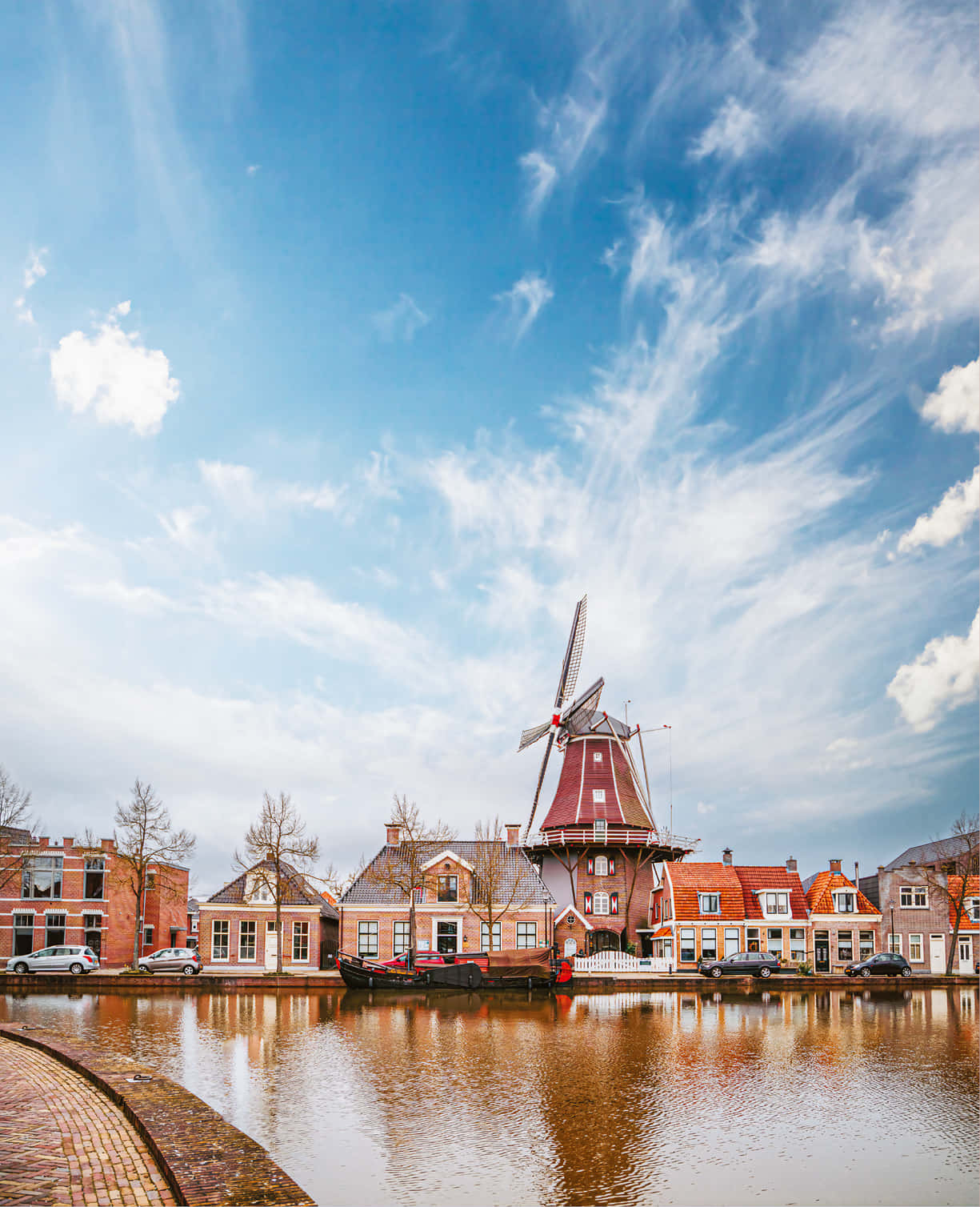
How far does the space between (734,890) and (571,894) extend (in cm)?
896

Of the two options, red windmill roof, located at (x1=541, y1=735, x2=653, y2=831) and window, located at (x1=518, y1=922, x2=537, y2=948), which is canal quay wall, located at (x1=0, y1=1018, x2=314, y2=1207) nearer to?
window, located at (x1=518, y1=922, x2=537, y2=948)

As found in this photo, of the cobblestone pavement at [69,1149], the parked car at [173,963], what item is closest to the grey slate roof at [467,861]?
the parked car at [173,963]

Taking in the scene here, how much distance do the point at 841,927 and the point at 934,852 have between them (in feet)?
Result: 45.6

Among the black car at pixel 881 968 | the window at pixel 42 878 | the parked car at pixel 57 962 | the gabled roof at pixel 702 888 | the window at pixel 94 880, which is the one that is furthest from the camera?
the window at pixel 94 880

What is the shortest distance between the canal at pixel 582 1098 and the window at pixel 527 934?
19682 mm

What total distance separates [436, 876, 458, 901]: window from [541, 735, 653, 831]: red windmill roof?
8.31m

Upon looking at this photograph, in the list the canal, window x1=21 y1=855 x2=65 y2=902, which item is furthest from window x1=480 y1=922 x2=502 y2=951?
window x1=21 y1=855 x2=65 y2=902

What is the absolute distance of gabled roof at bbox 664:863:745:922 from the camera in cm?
5309

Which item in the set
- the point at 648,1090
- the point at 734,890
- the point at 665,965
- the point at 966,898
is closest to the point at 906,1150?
the point at 648,1090

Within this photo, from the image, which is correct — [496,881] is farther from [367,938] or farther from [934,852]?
[934,852]

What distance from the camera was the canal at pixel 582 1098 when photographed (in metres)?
12.7

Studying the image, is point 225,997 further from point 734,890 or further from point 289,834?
point 734,890

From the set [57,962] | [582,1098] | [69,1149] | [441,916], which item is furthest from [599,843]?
[69,1149]

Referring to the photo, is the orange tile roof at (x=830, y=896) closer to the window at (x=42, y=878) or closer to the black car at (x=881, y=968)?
the black car at (x=881, y=968)
